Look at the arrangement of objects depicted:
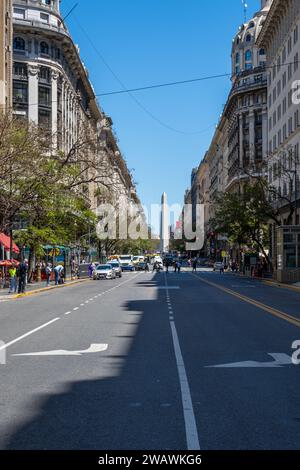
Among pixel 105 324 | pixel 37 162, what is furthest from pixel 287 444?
pixel 37 162

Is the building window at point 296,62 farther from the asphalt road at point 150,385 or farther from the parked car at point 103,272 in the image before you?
the asphalt road at point 150,385

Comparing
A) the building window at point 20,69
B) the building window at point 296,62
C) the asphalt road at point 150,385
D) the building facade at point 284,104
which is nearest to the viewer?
the asphalt road at point 150,385

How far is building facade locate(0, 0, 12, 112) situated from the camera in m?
60.1

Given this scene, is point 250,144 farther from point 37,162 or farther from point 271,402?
point 271,402

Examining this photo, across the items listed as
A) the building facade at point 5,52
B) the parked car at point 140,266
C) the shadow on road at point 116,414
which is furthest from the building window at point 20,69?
the shadow on road at point 116,414

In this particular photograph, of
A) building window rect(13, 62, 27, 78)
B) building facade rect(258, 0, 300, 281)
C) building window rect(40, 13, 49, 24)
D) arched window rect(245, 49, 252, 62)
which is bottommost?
building facade rect(258, 0, 300, 281)

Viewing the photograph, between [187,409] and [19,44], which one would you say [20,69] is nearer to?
[19,44]

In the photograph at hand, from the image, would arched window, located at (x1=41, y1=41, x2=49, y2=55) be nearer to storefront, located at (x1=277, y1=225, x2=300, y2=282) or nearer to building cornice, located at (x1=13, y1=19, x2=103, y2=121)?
building cornice, located at (x1=13, y1=19, x2=103, y2=121)

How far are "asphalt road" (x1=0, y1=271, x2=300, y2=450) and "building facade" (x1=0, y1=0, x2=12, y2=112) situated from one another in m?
43.7

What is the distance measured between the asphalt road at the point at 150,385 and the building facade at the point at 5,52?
4371 cm

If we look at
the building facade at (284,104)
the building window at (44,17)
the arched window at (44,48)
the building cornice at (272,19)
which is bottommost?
the building facade at (284,104)

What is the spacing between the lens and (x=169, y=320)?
66.4 feet

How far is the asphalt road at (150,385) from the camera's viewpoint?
6.87m

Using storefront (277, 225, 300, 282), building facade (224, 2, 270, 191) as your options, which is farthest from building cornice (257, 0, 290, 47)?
building facade (224, 2, 270, 191)
